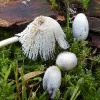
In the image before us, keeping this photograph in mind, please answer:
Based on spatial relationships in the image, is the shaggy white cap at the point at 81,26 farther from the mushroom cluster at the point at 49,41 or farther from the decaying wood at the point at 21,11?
the decaying wood at the point at 21,11

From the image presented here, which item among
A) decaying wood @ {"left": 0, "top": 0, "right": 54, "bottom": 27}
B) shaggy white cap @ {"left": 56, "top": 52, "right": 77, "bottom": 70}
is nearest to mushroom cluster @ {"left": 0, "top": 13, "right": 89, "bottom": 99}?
shaggy white cap @ {"left": 56, "top": 52, "right": 77, "bottom": 70}

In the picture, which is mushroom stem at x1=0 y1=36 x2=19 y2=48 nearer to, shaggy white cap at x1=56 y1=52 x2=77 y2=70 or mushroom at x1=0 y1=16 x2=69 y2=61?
mushroom at x1=0 y1=16 x2=69 y2=61

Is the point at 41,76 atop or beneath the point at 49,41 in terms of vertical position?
beneath

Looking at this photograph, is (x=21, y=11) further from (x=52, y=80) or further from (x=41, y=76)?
(x=52, y=80)

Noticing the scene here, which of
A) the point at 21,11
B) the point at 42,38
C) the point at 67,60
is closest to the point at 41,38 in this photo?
the point at 42,38

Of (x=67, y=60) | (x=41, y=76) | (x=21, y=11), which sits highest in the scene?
(x=21, y=11)

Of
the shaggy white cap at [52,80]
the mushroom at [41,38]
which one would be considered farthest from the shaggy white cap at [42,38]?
the shaggy white cap at [52,80]
